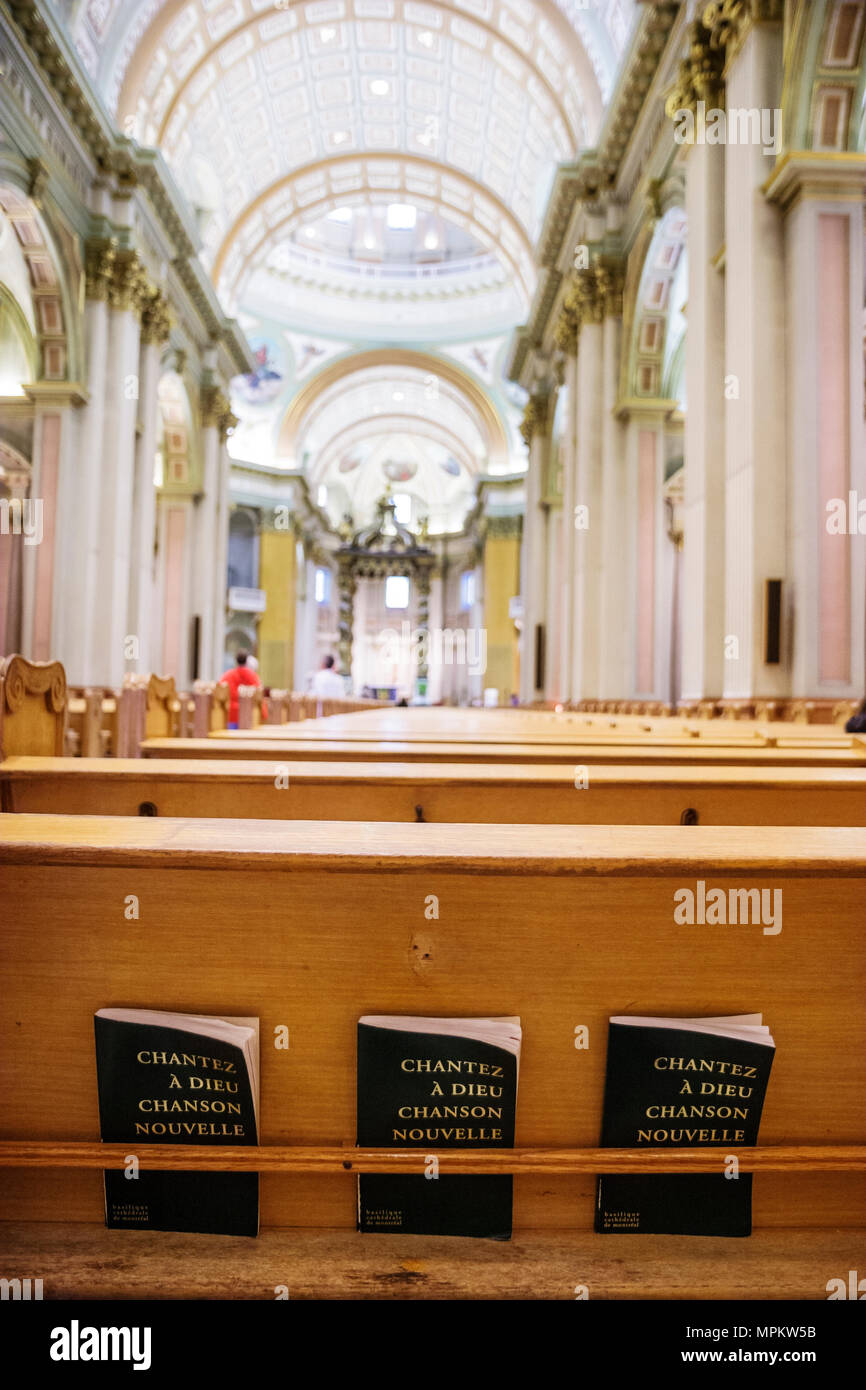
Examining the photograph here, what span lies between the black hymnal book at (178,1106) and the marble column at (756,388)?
17.3 feet

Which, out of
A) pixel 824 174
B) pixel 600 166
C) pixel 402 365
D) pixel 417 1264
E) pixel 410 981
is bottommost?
pixel 417 1264

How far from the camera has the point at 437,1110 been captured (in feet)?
3.30

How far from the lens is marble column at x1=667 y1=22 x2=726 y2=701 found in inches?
257

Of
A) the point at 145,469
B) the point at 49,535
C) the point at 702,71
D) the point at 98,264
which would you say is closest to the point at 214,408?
the point at 145,469

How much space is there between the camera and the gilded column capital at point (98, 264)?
1011cm

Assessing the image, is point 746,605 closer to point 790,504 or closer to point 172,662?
point 790,504

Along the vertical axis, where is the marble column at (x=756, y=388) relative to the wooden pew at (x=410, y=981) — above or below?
above

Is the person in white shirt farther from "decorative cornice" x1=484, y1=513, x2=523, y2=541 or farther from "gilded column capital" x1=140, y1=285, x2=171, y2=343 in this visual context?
"decorative cornice" x1=484, y1=513, x2=523, y2=541

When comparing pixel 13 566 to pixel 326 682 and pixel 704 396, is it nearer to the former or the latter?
pixel 326 682

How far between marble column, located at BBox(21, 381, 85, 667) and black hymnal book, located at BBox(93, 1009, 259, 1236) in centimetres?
945

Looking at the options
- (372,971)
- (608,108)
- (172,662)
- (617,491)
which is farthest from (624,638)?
(372,971)

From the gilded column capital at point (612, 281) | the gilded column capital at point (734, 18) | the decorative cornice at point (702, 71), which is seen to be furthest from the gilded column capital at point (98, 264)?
the gilded column capital at point (734, 18)

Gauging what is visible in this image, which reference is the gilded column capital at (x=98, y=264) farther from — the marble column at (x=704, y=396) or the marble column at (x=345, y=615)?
the marble column at (x=345, y=615)

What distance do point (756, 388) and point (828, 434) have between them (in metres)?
0.56
